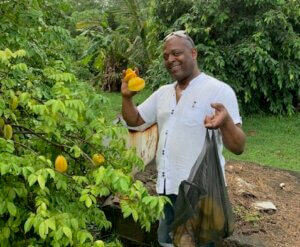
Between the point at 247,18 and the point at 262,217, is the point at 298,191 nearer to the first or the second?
the point at 262,217

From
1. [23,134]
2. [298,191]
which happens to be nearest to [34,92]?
[23,134]

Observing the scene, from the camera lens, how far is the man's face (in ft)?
8.43

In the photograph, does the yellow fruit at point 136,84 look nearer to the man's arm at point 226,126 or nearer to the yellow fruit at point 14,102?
the man's arm at point 226,126

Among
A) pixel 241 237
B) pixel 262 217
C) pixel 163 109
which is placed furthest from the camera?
pixel 262 217

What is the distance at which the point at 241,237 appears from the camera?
3494 mm

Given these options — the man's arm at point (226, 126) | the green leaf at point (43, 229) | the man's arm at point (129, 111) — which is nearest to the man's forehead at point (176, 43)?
the man's arm at point (129, 111)

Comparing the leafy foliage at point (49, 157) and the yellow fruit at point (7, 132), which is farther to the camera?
the yellow fruit at point (7, 132)

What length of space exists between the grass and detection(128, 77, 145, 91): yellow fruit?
3324mm

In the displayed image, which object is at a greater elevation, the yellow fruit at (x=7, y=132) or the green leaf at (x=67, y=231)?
the yellow fruit at (x=7, y=132)

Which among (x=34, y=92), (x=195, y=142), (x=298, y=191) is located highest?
(x=34, y=92)

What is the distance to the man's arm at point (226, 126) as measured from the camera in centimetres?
226

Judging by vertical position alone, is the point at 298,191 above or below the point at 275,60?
below

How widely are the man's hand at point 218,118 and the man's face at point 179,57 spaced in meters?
0.40

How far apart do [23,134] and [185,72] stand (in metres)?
0.94
